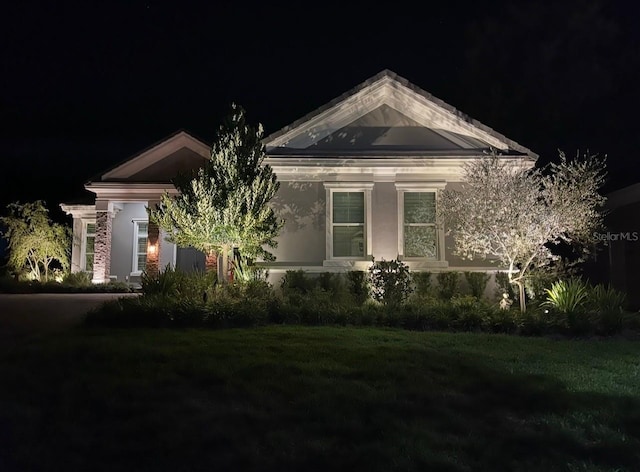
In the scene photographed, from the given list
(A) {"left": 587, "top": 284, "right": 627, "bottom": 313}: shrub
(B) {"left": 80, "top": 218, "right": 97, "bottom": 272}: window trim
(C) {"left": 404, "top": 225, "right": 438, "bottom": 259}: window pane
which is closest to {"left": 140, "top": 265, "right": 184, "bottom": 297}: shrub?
(C) {"left": 404, "top": 225, "right": 438, "bottom": 259}: window pane

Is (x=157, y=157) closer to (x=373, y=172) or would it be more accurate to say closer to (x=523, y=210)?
(x=373, y=172)

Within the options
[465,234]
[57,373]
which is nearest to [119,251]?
[465,234]

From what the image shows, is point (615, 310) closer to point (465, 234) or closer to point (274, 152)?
point (465, 234)

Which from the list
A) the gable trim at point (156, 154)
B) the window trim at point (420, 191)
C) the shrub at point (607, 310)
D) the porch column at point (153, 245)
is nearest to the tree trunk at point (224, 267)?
the window trim at point (420, 191)

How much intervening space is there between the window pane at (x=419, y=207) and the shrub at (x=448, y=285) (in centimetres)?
158

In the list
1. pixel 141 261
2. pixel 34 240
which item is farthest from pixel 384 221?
pixel 34 240

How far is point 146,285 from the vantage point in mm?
12734

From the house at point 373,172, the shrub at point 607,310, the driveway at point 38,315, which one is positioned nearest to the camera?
the driveway at point 38,315

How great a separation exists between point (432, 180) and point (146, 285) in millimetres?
7786

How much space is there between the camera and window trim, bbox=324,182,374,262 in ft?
51.0

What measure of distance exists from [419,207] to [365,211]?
1472 millimetres

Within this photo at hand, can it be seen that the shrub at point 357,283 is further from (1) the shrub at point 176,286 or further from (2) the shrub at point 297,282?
(1) the shrub at point 176,286

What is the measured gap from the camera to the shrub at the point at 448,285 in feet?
48.9

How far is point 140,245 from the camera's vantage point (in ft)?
70.1
